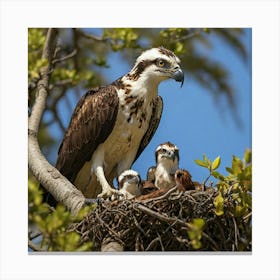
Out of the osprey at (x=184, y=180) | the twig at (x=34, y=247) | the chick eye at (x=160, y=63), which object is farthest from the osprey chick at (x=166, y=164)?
the twig at (x=34, y=247)

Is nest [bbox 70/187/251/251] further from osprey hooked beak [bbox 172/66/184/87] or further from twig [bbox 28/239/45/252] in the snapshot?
osprey hooked beak [bbox 172/66/184/87]

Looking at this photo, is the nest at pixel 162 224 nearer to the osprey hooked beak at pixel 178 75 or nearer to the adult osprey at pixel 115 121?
the adult osprey at pixel 115 121

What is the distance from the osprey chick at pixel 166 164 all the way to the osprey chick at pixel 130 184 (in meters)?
0.17

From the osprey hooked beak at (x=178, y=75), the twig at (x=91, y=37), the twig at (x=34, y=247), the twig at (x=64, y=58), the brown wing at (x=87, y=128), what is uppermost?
the twig at (x=91, y=37)

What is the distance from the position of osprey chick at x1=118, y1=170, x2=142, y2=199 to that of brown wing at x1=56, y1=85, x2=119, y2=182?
405 mm

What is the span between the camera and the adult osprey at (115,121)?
5.83 metres

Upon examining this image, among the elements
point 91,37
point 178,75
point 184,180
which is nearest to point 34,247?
point 184,180

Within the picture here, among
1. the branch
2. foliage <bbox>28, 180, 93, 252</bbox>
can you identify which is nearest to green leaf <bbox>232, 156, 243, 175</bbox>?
the branch

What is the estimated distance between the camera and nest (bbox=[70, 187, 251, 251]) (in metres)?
5.14

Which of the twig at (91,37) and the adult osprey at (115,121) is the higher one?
the twig at (91,37)
